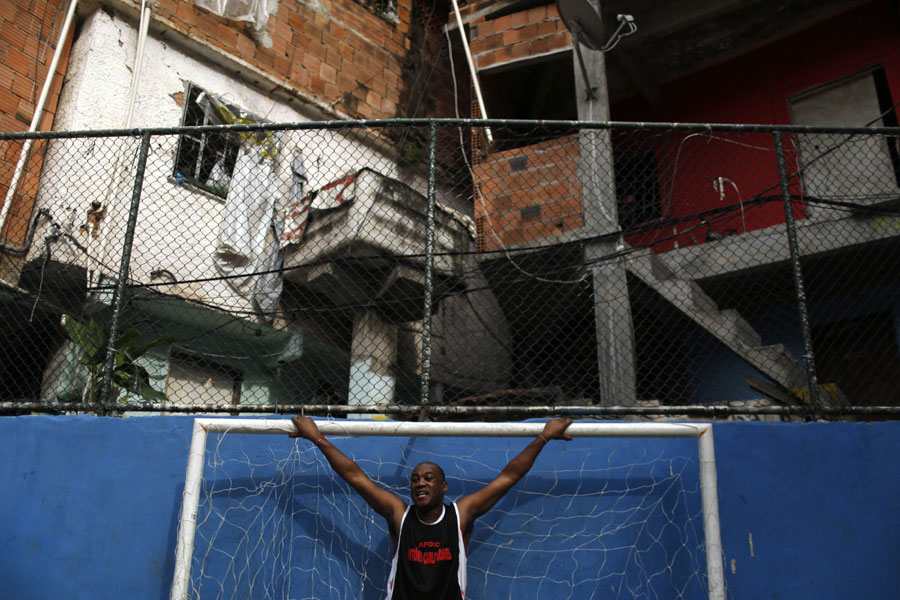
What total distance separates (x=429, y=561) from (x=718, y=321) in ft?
17.1

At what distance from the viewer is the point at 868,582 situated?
4.12 metres

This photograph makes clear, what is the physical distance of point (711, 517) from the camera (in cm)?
395

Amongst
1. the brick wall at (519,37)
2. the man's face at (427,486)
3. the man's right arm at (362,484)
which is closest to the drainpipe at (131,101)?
the brick wall at (519,37)

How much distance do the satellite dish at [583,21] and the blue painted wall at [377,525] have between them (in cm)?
513

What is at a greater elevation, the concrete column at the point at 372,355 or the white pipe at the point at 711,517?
the concrete column at the point at 372,355

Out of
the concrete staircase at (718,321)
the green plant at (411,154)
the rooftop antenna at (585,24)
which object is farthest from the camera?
the green plant at (411,154)

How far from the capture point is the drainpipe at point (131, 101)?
8.20 meters

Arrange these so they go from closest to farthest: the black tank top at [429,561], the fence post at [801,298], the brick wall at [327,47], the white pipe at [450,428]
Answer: the black tank top at [429,561] → the white pipe at [450,428] → the fence post at [801,298] → the brick wall at [327,47]

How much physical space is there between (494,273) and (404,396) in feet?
6.58

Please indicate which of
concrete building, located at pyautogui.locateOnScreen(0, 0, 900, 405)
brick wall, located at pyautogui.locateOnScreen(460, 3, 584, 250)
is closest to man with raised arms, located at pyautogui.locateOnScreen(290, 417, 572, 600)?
concrete building, located at pyautogui.locateOnScreen(0, 0, 900, 405)

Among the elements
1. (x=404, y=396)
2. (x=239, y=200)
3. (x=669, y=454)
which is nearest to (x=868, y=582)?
(x=669, y=454)

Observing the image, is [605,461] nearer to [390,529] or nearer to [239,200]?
[390,529]

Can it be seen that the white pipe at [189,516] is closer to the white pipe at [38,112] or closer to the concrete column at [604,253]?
the concrete column at [604,253]

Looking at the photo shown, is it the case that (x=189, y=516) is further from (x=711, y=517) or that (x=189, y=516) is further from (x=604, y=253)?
(x=604, y=253)
